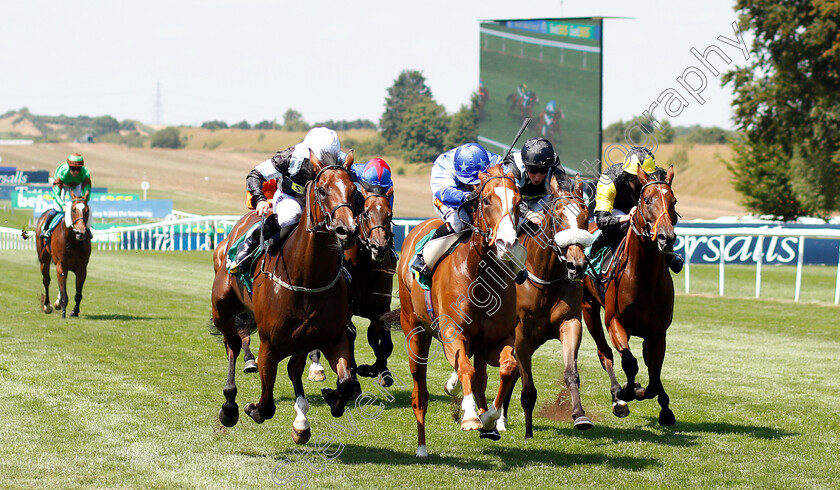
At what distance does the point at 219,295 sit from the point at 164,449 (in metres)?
1.37

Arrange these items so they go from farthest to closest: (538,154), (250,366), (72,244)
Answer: (72,244) → (250,366) → (538,154)

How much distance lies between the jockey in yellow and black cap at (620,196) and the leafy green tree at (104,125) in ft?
509

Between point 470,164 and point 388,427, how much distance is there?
208 centimetres

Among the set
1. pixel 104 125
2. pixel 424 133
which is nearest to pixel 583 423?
pixel 424 133

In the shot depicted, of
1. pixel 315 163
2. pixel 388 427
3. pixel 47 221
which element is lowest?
pixel 388 427

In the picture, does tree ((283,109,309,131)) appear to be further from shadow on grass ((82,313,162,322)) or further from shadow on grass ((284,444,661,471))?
shadow on grass ((284,444,661,471))

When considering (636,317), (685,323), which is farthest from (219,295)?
(685,323)

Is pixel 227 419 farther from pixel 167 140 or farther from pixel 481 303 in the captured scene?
pixel 167 140

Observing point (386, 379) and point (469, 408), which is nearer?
point (469, 408)

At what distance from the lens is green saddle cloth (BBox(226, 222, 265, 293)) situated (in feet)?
20.7

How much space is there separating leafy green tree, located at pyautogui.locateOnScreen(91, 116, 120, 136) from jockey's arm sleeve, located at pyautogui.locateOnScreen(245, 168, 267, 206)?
154633 millimetres

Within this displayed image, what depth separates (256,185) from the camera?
274 inches

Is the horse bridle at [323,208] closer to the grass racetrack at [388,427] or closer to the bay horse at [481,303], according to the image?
the bay horse at [481,303]

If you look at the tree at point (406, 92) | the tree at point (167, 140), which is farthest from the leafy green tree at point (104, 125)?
the tree at point (406, 92)
